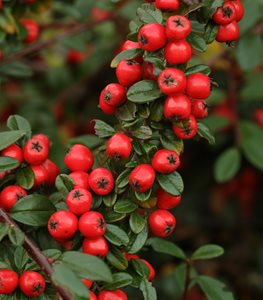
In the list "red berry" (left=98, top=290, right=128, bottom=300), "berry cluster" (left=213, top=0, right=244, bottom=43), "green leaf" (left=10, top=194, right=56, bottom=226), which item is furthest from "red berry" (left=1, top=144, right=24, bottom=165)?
"berry cluster" (left=213, top=0, right=244, bottom=43)

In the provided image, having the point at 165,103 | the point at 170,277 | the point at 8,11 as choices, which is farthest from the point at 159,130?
the point at 170,277

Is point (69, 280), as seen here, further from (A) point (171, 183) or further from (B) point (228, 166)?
(B) point (228, 166)

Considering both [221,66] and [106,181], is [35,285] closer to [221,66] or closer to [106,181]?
[106,181]

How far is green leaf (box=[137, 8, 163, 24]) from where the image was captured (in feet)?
5.14

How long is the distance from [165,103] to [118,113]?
0.16 metres

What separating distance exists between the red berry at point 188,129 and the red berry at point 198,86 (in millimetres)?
73

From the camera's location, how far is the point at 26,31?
87.6 inches

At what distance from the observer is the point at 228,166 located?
9.11ft

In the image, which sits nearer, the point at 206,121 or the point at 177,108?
the point at 177,108

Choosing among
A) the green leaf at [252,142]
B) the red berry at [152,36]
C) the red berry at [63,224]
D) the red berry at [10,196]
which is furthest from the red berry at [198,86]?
the green leaf at [252,142]

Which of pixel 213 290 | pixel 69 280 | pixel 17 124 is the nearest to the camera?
pixel 69 280

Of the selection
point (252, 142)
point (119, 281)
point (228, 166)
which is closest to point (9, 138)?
point (119, 281)

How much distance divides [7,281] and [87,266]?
0.76 feet

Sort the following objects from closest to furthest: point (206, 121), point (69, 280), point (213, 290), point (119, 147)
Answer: point (69, 280) < point (119, 147) < point (213, 290) < point (206, 121)
